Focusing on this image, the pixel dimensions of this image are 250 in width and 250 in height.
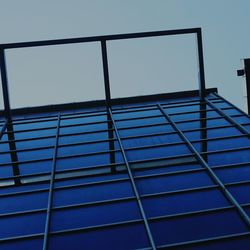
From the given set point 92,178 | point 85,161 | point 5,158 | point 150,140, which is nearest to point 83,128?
point 150,140

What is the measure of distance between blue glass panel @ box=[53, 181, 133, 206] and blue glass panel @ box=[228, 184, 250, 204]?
10.1 ft

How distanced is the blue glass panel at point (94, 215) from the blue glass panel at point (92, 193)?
544 mm

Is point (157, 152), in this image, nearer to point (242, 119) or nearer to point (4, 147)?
point (242, 119)

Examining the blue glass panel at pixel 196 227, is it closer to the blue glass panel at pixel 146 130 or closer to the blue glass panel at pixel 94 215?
the blue glass panel at pixel 94 215

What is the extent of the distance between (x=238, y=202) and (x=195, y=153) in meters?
3.69

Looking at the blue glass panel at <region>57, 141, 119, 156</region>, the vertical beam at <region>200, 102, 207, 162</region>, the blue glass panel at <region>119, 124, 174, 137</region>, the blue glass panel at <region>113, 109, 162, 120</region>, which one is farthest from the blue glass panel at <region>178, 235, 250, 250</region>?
the blue glass panel at <region>113, 109, 162, 120</region>

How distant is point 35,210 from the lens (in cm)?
1444

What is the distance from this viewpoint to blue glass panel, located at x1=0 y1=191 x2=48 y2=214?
14844 mm

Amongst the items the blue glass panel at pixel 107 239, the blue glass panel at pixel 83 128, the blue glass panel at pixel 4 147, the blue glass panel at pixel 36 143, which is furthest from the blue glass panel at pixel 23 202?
the blue glass panel at pixel 83 128

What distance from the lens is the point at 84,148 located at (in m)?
19.2

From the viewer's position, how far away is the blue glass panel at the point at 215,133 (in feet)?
64.6

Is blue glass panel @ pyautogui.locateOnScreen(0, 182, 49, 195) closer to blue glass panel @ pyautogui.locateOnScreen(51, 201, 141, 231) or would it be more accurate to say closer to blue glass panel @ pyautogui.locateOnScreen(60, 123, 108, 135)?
blue glass panel @ pyautogui.locateOnScreen(51, 201, 141, 231)

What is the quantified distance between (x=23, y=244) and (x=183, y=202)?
473cm

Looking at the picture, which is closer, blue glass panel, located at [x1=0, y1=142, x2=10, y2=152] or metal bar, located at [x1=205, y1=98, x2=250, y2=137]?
metal bar, located at [x1=205, y1=98, x2=250, y2=137]
